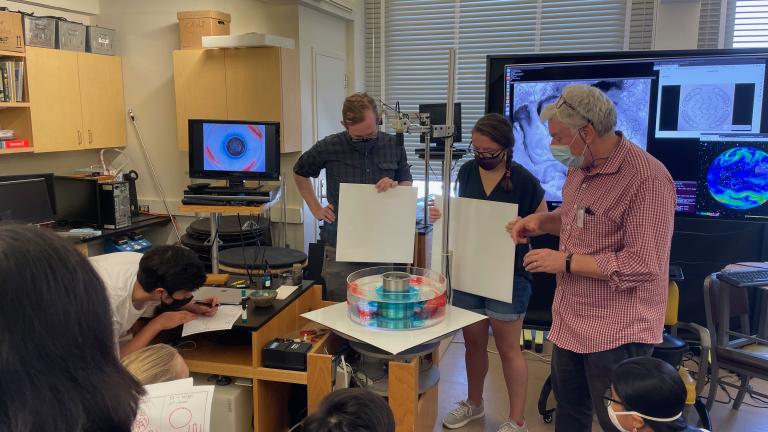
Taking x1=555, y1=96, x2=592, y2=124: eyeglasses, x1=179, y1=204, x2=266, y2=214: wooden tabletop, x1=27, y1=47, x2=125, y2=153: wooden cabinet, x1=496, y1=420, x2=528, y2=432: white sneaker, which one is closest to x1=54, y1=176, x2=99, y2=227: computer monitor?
x1=27, y1=47, x2=125, y2=153: wooden cabinet

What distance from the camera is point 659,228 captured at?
60.2 inches

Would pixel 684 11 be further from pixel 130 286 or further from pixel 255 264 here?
pixel 130 286

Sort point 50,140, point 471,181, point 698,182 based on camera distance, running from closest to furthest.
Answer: point 471,181, point 698,182, point 50,140

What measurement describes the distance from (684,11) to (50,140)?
446 centimetres

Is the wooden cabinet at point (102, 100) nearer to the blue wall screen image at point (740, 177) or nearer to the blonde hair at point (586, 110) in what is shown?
the blonde hair at point (586, 110)

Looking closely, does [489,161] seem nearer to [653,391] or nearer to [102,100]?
[653,391]

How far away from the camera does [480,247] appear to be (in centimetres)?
211

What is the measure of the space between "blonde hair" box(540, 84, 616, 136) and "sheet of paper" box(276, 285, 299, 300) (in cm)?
125

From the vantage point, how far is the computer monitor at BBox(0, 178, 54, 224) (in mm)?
3420

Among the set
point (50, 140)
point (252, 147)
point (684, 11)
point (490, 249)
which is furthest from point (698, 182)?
point (50, 140)

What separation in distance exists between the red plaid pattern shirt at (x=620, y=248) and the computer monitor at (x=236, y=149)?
181cm

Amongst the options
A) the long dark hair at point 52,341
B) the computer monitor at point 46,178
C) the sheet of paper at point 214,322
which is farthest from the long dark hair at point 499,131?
the computer monitor at point 46,178

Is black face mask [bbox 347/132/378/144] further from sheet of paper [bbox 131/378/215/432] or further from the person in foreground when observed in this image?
sheet of paper [bbox 131/378/215/432]

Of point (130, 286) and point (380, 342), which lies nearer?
point (380, 342)
